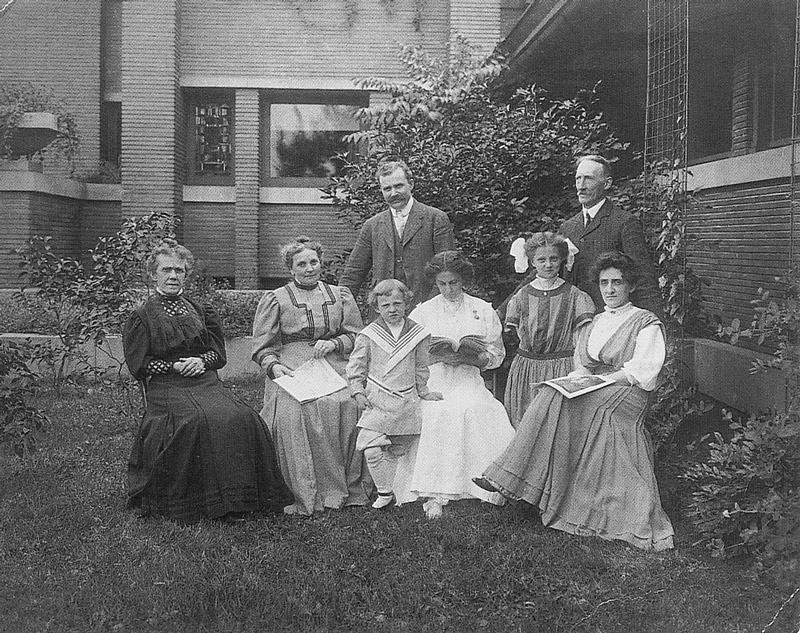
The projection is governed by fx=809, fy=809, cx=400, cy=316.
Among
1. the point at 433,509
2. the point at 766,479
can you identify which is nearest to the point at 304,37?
the point at 433,509

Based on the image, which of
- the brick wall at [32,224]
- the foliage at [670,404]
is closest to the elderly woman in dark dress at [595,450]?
the foliage at [670,404]

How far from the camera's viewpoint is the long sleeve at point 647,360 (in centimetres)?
392

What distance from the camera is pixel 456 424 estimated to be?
438 cm

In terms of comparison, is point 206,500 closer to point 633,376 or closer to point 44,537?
point 44,537

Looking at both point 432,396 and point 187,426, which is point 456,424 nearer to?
point 432,396

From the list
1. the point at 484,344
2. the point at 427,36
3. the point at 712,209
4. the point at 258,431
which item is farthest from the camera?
the point at 427,36

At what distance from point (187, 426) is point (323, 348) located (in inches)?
34.2

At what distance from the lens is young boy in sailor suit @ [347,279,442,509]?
4418 mm

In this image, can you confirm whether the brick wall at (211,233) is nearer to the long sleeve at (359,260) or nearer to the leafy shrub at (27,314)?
the leafy shrub at (27,314)

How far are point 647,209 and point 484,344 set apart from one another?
70.2 inches

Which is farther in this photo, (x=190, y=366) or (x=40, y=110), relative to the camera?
(x=40, y=110)

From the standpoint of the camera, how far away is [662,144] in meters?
5.52

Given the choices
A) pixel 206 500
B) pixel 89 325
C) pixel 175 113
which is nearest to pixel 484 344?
pixel 206 500

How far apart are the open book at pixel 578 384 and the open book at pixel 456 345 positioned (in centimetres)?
62
